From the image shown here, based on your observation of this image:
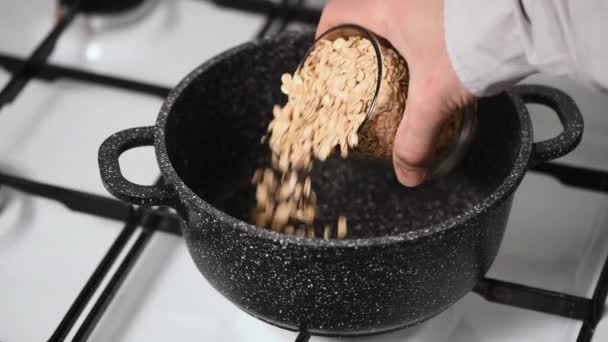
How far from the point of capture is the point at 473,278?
565 millimetres

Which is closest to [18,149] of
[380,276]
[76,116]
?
[76,116]

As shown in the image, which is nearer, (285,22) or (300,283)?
Answer: (300,283)

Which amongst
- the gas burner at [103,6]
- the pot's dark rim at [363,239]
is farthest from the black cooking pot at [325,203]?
the gas burner at [103,6]

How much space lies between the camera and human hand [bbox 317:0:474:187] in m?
0.55

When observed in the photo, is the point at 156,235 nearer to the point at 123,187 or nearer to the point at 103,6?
the point at 123,187

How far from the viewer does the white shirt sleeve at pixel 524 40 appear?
48 cm

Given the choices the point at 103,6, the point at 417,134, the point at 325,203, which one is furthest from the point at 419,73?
the point at 103,6

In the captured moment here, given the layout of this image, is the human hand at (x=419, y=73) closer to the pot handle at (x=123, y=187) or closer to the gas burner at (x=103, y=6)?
the pot handle at (x=123, y=187)

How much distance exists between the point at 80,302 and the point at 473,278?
270 mm

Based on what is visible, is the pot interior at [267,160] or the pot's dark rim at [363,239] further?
the pot interior at [267,160]

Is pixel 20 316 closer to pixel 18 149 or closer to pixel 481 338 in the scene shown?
pixel 18 149

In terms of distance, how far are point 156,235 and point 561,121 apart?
32 centimetres

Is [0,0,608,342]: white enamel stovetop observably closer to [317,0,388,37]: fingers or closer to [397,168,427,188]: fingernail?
[397,168,427,188]: fingernail

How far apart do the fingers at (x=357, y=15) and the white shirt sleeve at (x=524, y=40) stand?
72 mm
